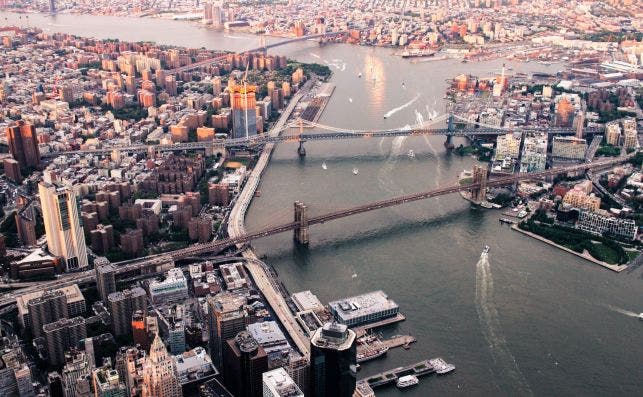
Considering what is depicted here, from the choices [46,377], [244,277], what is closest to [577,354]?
[244,277]

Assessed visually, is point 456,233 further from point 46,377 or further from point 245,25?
point 245,25

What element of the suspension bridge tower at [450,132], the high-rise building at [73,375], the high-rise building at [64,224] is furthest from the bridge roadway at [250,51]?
the high-rise building at [73,375]

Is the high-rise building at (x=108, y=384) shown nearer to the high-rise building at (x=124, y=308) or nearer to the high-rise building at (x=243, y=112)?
the high-rise building at (x=124, y=308)

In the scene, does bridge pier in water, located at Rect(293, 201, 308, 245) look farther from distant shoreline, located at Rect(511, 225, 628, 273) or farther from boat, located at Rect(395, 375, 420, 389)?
boat, located at Rect(395, 375, 420, 389)

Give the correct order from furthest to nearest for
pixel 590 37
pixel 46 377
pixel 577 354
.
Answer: pixel 590 37 → pixel 577 354 → pixel 46 377

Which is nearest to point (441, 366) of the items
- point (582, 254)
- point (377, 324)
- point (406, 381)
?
point (406, 381)

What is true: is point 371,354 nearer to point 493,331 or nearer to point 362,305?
point 362,305
